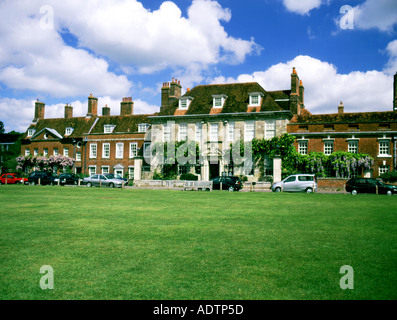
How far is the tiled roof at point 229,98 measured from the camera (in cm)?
4303

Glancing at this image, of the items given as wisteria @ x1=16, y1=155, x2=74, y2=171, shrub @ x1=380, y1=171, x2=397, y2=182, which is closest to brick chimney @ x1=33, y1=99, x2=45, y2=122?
wisteria @ x1=16, y1=155, x2=74, y2=171

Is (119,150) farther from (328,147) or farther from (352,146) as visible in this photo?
(352,146)

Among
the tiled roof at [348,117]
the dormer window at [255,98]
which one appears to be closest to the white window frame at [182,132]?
the dormer window at [255,98]

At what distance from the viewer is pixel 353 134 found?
3838cm

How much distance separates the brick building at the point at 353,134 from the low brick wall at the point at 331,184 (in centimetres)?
635

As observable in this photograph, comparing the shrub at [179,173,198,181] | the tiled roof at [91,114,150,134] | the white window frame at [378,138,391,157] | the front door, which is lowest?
the shrub at [179,173,198,181]

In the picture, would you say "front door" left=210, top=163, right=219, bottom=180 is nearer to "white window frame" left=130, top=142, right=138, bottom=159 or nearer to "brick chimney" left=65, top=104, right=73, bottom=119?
"white window frame" left=130, top=142, right=138, bottom=159

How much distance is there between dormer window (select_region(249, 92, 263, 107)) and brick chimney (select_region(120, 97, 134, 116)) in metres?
21.0

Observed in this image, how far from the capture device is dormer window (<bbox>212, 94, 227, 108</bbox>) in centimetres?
4434

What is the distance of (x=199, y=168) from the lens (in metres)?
44.1

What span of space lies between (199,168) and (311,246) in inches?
1439

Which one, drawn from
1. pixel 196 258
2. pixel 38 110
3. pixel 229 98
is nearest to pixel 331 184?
pixel 229 98
